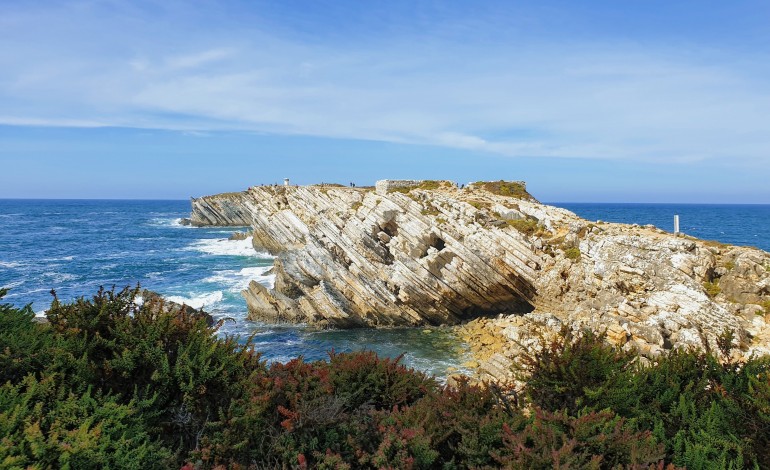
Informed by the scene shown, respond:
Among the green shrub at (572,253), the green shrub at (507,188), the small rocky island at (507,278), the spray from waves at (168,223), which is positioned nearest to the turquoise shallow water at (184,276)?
the small rocky island at (507,278)

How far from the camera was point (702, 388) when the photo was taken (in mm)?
9664

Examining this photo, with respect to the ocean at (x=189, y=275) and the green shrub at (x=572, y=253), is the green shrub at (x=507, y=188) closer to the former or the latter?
the green shrub at (x=572, y=253)

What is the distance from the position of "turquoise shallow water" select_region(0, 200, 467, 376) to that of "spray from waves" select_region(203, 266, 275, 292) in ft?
0.32

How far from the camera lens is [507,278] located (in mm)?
29297

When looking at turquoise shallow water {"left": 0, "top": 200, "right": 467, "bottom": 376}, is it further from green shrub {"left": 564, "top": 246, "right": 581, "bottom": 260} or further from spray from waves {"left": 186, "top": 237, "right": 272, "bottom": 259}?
green shrub {"left": 564, "top": 246, "right": 581, "bottom": 260}

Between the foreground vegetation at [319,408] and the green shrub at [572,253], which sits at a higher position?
the green shrub at [572,253]

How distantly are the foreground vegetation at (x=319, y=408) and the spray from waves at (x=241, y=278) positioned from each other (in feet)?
105

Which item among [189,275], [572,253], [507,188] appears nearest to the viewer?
[572,253]

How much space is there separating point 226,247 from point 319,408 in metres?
63.1

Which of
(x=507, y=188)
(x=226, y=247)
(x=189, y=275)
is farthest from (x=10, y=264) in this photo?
(x=507, y=188)

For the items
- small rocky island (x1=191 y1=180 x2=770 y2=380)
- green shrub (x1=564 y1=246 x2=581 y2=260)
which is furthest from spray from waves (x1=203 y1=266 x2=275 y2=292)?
green shrub (x1=564 y1=246 x2=581 y2=260)

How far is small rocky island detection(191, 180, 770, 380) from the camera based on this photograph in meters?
21.4

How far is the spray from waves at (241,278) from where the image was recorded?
4259cm

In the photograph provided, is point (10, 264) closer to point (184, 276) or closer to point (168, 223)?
point (184, 276)
